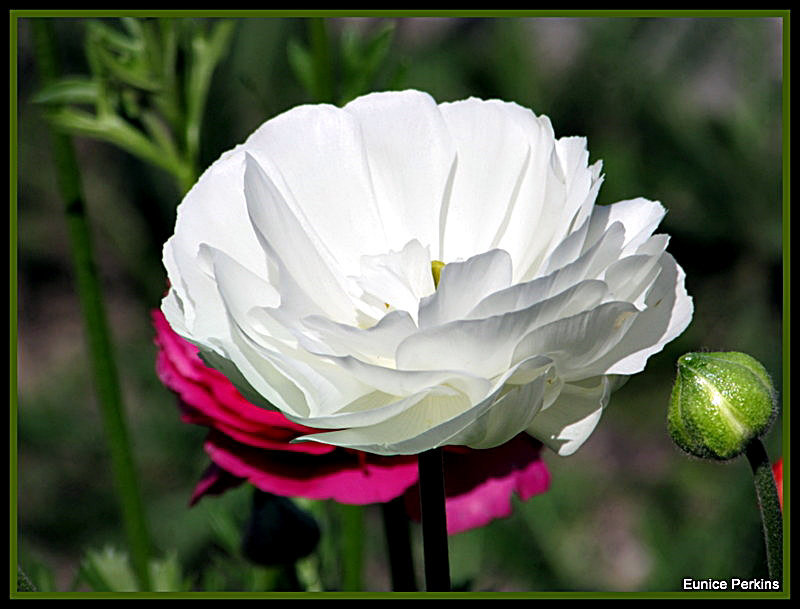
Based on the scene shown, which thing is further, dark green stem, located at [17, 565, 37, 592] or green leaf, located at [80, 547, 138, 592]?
green leaf, located at [80, 547, 138, 592]

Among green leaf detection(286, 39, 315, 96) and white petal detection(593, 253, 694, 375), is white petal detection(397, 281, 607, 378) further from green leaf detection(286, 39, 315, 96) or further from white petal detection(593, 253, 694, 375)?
green leaf detection(286, 39, 315, 96)

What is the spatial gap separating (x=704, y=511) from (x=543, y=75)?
585 millimetres

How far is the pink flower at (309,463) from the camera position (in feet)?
1.36

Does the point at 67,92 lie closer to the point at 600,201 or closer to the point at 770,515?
the point at 770,515

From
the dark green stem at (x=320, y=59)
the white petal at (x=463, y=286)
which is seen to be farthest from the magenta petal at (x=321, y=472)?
the dark green stem at (x=320, y=59)

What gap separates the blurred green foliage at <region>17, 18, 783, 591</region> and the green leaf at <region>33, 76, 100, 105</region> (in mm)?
373

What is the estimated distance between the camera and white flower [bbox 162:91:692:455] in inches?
12.6

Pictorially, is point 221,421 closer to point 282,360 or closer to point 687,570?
point 282,360

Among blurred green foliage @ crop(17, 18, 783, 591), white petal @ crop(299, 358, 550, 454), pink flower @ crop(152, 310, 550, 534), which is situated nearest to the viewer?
white petal @ crop(299, 358, 550, 454)

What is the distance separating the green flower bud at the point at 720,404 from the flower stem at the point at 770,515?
0.01 m

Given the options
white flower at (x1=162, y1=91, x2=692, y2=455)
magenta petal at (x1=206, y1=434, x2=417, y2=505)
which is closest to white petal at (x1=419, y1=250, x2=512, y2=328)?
white flower at (x1=162, y1=91, x2=692, y2=455)

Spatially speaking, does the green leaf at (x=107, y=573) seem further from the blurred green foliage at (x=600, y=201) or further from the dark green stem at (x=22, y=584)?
the blurred green foliage at (x=600, y=201)

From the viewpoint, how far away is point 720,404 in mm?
361

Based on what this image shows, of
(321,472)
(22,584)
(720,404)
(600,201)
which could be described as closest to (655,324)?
(720,404)
